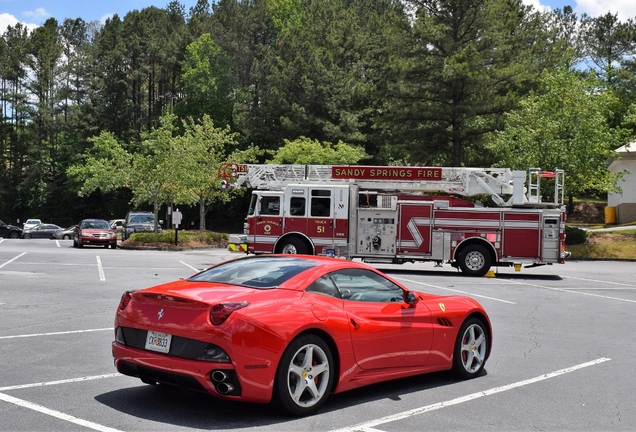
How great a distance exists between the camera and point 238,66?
244 ft

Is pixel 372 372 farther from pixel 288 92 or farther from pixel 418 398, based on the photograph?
pixel 288 92

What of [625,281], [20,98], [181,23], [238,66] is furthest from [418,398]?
[181,23]

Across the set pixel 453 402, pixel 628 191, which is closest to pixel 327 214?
pixel 453 402

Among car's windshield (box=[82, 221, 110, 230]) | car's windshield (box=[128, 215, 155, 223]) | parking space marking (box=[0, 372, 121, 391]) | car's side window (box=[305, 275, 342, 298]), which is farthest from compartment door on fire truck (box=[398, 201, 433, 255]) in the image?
car's windshield (box=[128, 215, 155, 223])

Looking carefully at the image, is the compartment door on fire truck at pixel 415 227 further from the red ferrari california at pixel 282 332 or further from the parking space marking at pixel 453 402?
the red ferrari california at pixel 282 332

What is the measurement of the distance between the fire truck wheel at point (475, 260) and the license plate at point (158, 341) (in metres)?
18.2

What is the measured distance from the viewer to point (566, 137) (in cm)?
3544

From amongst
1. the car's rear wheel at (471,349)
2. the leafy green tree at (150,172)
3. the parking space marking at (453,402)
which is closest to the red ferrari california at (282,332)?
the car's rear wheel at (471,349)

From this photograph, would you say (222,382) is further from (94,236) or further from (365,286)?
(94,236)

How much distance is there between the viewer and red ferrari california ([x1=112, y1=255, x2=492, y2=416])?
6.17 meters

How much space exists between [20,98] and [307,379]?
82.1 m

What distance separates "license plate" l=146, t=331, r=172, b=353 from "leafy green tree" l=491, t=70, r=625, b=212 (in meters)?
29.9

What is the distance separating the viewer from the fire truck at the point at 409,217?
23.7 m

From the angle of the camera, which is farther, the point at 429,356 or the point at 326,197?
the point at 326,197
